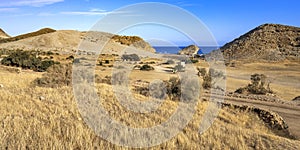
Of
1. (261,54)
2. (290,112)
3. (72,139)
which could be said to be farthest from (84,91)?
(261,54)

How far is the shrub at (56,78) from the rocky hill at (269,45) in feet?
129

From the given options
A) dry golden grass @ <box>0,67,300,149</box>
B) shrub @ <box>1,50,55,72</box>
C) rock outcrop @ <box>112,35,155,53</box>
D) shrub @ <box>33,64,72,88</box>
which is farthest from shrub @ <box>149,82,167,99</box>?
shrub @ <box>1,50,55,72</box>

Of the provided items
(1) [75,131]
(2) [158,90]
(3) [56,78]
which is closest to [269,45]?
(2) [158,90]

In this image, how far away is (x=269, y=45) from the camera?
57.2 metres

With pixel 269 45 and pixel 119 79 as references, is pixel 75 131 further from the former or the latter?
pixel 269 45

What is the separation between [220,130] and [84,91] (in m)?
6.21

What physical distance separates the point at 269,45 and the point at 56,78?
49.6 m

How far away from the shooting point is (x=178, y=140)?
5.89 meters

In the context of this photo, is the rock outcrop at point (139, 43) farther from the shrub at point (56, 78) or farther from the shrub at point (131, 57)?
the shrub at point (56, 78)

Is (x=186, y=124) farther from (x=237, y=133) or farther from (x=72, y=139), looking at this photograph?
(x=72, y=139)

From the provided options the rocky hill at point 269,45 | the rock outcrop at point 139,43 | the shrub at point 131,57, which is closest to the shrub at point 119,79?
the rock outcrop at point 139,43

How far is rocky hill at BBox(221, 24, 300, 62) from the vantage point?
168ft

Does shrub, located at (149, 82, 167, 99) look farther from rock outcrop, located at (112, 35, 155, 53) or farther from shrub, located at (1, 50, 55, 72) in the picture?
shrub, located at (1, 50, 55, 72)

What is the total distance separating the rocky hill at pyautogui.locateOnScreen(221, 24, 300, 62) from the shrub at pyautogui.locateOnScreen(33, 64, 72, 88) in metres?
39.2
